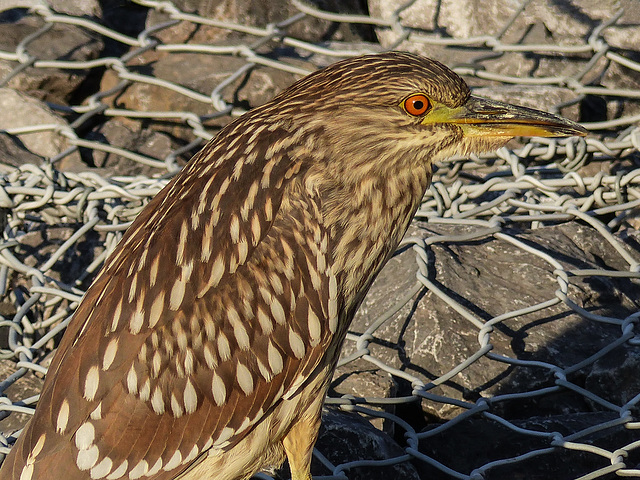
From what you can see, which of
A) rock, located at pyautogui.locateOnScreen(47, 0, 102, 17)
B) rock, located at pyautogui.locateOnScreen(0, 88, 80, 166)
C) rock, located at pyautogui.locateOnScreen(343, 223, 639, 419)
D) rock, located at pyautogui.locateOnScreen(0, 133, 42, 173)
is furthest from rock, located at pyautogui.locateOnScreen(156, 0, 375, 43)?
rock, located at pyautogui.locateOnScreen(343, 223, 639, 419)

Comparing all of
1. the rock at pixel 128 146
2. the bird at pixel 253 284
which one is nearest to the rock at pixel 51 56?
the rock at pixel 128 146

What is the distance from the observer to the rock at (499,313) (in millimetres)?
3947

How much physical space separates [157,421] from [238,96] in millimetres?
3171

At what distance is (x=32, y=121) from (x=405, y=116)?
10.0 ft

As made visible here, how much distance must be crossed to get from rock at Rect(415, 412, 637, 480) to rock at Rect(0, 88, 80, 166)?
111 inches

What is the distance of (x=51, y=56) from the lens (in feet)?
18.9

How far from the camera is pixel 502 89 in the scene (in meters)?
5.57

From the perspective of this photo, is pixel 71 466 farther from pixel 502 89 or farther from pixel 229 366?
pixel 502 89

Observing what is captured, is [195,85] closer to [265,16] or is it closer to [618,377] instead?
[265,16]

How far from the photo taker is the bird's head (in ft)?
9.98

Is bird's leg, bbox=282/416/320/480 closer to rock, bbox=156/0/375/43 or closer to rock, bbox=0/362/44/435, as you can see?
rock, bbox=0/362/44/435

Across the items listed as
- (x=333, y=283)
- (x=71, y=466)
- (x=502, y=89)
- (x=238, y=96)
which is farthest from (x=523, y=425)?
(x=238, y=96)

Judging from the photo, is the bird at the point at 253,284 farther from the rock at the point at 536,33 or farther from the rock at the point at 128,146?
the rock at the point at 536,33

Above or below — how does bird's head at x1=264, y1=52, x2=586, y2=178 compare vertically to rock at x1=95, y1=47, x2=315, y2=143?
below
